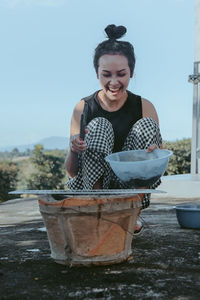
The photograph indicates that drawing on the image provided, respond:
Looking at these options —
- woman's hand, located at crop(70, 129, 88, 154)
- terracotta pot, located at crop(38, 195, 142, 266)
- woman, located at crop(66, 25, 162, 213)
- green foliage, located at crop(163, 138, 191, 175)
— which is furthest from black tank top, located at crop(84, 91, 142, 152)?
green foliage, located at crop(163, 138, 191, 175)

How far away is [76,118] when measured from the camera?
262 cm

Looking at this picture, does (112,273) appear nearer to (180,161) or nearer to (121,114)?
(121,114)

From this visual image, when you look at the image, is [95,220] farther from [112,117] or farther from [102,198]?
[112,117]

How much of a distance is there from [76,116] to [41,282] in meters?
1.24

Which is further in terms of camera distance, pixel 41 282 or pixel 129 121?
pixel 129 121

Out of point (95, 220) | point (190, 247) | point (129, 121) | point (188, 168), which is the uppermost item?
point (129, 121)

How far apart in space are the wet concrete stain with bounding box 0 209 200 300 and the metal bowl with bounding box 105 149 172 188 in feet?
1.16

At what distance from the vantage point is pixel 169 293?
4.81 feet

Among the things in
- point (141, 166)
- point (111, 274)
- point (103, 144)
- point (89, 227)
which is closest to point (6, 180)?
point (103, 144)

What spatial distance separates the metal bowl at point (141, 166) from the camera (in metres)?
2.15

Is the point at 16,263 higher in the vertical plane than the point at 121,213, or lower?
lower

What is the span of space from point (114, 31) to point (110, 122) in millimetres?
573

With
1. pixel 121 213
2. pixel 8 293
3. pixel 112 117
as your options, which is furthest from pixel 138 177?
pixel 8 293

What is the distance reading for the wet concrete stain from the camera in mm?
1477
